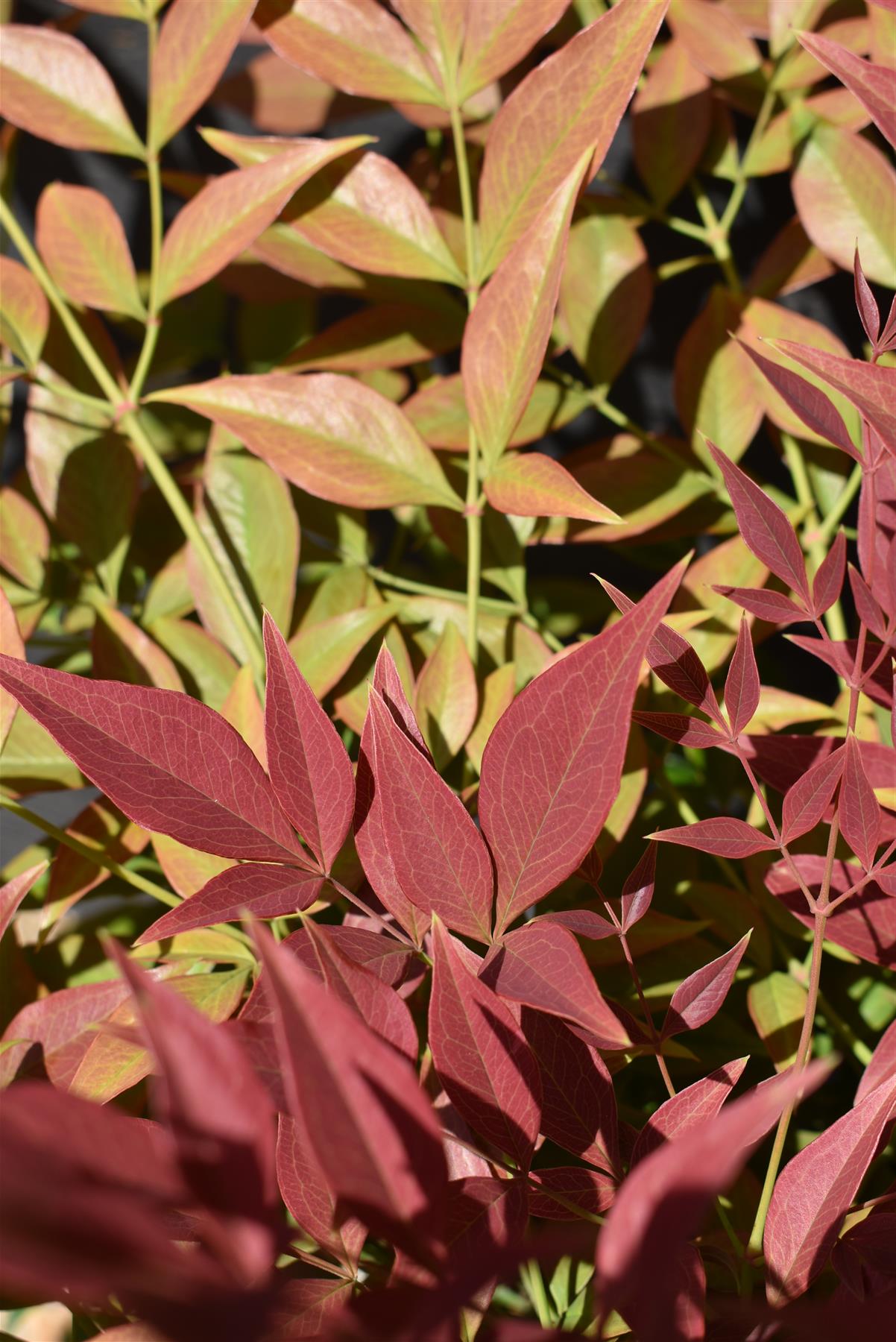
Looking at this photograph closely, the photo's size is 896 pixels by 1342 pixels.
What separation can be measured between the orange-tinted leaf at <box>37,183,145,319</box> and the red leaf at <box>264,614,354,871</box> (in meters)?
0.24

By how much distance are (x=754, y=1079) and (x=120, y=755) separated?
1.00 feet

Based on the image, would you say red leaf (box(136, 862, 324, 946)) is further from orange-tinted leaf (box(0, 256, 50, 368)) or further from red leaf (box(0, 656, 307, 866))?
orange-tinted leaf (box(0, 256, 50, 368))

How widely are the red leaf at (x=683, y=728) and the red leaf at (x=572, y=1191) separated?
90mm

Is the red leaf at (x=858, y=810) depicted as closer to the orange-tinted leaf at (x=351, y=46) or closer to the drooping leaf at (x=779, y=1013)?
the drooping leaf at (x=779, y=1013)

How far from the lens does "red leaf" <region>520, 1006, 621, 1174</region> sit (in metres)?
0.21

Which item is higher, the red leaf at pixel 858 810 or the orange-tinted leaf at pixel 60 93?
the orange-tinted leaf at pixel 60 93

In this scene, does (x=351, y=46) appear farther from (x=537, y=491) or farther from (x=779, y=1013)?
(x=779, y=1013)

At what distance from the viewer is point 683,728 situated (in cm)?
22

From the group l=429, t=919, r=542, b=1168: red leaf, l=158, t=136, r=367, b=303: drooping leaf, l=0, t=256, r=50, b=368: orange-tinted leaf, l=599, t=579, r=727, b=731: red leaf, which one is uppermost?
l=158, t=136, r=367, b=303: drooping leaf

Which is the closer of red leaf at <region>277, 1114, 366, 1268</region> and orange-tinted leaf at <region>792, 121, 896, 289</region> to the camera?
red leaf at <region>277, 1114, 366, 1268</region>

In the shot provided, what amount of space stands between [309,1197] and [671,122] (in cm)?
A: 44

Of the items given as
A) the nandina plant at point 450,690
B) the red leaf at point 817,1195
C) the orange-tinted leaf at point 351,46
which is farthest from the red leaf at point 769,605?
the orange-tinted leaf at point 351,46

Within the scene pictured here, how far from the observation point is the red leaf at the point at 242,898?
205mm

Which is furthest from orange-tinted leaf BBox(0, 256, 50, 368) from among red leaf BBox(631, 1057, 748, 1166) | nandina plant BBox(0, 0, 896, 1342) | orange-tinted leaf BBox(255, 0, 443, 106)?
red leaf BBox(631, 1057, 748, 1166)
